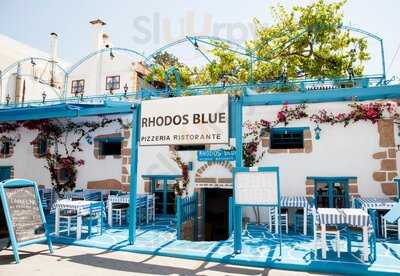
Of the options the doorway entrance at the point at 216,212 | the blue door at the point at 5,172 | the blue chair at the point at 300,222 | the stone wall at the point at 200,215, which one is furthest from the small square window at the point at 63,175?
the blue chair at the point at 300,222

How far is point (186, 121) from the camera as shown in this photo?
8336mm

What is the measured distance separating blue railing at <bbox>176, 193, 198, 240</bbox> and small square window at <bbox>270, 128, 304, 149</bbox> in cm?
362

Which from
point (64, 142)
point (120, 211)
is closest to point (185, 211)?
Result: point (120, 211)

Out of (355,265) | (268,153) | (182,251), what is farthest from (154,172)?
(355,265)

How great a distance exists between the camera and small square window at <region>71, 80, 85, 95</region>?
880 inches

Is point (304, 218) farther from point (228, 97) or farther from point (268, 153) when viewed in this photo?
point (228, 97)

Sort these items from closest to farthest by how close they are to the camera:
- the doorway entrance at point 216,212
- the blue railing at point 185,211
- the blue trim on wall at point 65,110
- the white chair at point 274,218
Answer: the blue railing at point 185,211 → the blue trim on wall at point 65,110 → the white chair at point 274,218 → the doorway entrance at point 216,212

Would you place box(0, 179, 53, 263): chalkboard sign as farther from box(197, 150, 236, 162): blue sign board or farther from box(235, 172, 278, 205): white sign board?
box(235, 172, 278, 205): white sign board

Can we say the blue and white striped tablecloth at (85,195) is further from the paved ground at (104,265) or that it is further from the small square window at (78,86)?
the small square window at (78,86)

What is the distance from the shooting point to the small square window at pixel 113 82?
71.1 ft

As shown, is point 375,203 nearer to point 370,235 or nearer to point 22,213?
point 370,235

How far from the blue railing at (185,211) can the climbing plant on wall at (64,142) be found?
5.14m

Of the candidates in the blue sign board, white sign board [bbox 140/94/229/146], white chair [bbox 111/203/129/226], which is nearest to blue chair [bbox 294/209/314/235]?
the blue sign board

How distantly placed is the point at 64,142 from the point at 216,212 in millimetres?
7903
